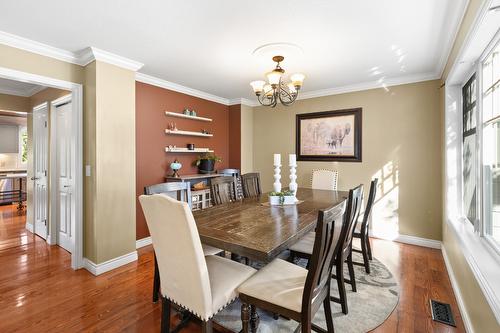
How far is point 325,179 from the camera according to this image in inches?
160

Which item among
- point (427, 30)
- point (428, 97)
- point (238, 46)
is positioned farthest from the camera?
point (428, 97)

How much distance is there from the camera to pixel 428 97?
3.48m

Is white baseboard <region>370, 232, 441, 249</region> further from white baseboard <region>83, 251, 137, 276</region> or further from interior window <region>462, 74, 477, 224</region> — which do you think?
white baseboard <region>83, 251, 137, 276</region>

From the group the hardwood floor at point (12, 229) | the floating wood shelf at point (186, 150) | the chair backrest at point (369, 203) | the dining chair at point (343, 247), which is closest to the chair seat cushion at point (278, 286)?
the dining chair at point (343, 247)

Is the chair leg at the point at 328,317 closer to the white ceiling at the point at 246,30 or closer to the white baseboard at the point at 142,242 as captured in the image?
the white ceiling at the point at 246,30

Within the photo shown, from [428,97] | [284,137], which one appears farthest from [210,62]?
[428,97]

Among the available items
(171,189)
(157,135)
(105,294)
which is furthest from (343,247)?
(157,135)

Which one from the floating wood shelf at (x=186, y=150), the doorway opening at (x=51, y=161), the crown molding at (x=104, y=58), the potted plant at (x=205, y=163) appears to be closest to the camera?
the crown molding at (x=104, y=58)

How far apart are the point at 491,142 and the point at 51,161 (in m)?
4.95

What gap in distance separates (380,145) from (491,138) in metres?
2.01

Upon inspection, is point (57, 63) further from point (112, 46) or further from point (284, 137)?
point (284, 137)

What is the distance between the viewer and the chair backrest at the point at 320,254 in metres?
1.24

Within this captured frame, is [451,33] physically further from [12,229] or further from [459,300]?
[12,229]

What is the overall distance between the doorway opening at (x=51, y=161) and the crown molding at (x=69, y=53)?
0.26 metres
